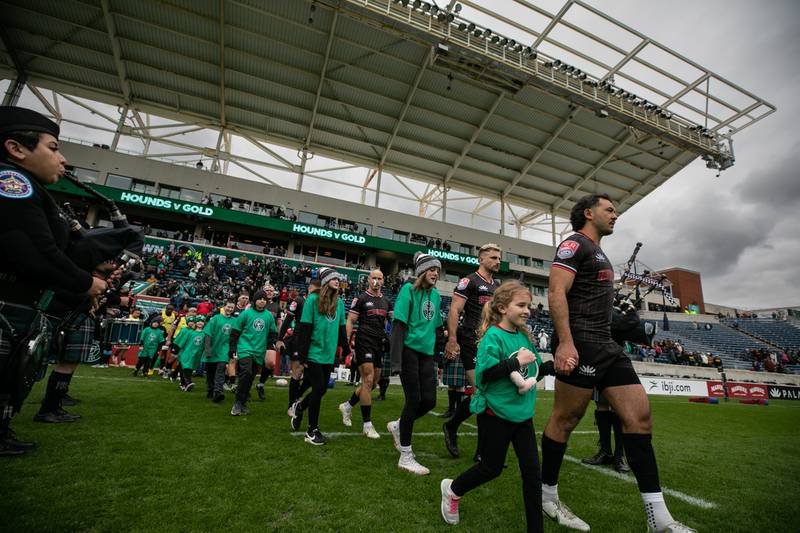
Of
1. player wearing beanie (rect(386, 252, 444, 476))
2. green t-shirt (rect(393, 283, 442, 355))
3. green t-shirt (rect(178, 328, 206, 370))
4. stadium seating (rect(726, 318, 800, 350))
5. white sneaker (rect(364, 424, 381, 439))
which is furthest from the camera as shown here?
stadium seating (rect(726, 318, 800, 350))

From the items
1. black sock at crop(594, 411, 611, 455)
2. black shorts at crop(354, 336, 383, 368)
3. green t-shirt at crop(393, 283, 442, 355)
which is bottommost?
black sock at crop(594, 411, 611, 455)

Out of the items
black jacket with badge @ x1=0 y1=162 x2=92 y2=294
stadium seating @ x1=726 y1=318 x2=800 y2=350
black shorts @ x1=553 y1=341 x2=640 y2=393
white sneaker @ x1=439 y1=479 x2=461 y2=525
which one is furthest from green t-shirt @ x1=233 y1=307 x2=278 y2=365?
stadium seating @ x1=726 y1=318 x2=800 y2=350

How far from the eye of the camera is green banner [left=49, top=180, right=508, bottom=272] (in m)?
24.4

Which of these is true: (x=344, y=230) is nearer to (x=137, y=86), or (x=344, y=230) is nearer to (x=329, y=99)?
(x=329, y=99)

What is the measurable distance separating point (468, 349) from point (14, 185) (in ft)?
13.7

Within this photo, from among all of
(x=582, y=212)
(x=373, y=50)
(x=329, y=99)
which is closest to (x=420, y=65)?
(x=373, y=50)

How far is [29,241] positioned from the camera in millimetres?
1657

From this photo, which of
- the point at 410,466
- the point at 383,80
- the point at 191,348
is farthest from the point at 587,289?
the point at 383,80

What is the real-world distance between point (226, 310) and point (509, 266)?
31492 mm

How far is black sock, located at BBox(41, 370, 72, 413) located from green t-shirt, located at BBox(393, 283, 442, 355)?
4.05 metres

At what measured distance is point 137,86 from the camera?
934 inches

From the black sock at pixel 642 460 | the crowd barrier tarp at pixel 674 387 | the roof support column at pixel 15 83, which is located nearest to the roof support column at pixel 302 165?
the roof support column at pixel 15 83

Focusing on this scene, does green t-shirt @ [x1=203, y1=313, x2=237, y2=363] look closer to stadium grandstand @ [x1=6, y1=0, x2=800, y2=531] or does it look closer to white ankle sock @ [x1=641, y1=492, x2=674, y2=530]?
stadium grandstand @ [x1=6, y1=0, x2=800, y2=531]

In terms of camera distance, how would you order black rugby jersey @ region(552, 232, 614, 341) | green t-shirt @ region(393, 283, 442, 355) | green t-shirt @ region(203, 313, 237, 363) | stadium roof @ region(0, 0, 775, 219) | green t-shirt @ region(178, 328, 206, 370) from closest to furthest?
1. black rugby jersey @ region(552, 232, 614, 341)
2. green t-shirt @ region(393, 283, 442, 355)
3. green t-shirt @ region(203, 313, 237, 363)
4. green t-shirt @ region(178, 328, 206, 370)
5. stadium roof @ region(0, 0, 775, 219)
